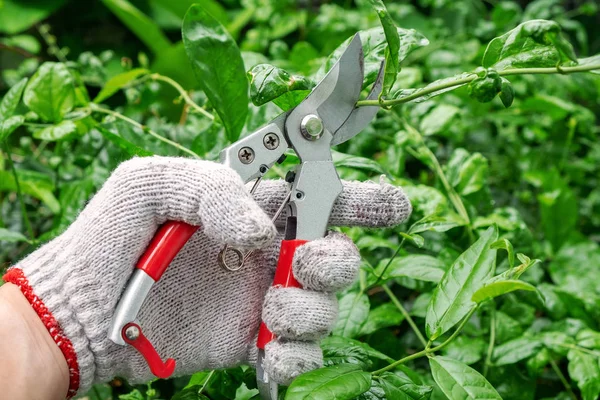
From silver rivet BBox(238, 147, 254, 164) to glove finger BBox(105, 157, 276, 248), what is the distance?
0.02m

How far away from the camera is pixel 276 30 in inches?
65.1

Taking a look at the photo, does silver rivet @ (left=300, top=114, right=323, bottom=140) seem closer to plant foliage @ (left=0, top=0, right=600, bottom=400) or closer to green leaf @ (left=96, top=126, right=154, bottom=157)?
plant foliage @ (left=0, top=0, right=600, bottom=400)

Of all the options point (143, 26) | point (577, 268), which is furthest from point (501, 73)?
point (143, 26)

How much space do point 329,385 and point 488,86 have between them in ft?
1.02

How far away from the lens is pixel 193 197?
657mm

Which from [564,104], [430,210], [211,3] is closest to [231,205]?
[430,210]

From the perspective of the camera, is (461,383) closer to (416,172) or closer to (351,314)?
(351,314)

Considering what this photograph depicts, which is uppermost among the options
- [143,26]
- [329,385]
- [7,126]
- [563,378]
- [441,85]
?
[143,26]

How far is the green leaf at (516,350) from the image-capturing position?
91 cm

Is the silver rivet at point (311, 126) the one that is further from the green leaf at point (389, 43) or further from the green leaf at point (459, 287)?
the green leaf at point (459, 287)

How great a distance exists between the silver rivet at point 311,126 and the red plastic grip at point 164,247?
0.15 metres

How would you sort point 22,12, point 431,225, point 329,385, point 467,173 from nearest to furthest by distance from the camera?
point 329,385, point 431,225, point 467,173, point 22,12

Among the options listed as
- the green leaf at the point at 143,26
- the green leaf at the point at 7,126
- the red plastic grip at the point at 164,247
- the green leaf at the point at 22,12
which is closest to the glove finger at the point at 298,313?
the red plastic grip at the point at 164,247

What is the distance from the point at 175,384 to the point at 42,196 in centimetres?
38
